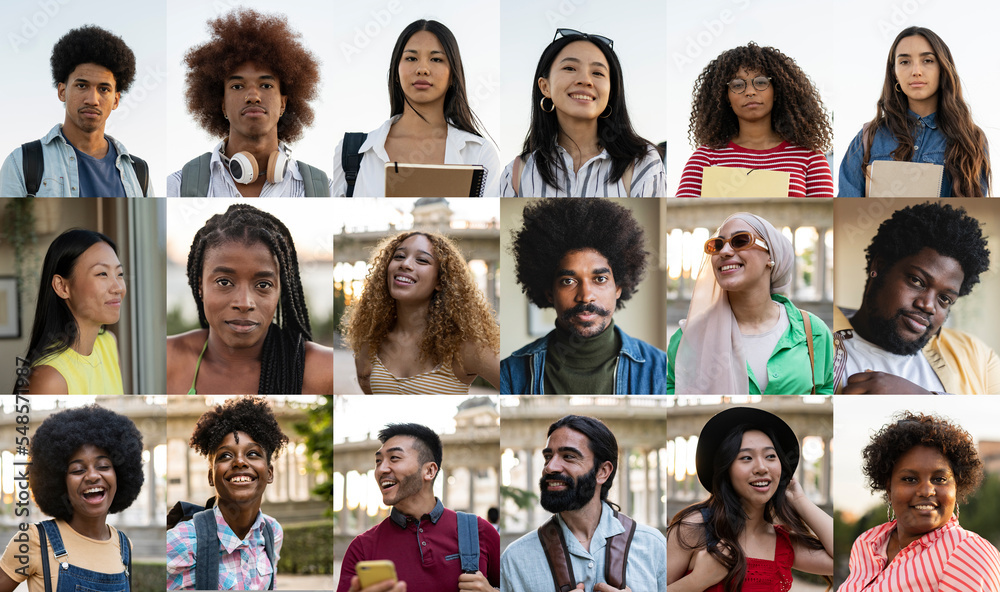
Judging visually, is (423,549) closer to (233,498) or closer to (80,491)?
(233,498)

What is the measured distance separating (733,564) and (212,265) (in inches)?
133

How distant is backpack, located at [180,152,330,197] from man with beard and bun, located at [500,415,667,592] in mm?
1929

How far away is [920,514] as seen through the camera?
16.3 ft

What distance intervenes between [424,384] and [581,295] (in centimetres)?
103

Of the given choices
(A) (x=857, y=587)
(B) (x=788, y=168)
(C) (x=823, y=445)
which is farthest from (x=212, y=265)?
(A) (x=857, y=587)

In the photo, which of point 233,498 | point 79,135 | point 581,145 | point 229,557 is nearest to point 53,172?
point 79,135

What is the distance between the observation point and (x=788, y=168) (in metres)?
5.02

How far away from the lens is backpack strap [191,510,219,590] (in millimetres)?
5031

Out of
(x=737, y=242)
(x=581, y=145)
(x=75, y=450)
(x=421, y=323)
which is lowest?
(x=75, y=450)

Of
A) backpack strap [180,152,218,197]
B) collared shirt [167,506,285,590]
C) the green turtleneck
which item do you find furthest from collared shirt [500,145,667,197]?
collared shirt [167,506,285,590]

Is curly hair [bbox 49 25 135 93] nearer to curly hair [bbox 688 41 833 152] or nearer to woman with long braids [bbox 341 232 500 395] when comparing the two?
woman with long braids [bbox 341 232 500 395]

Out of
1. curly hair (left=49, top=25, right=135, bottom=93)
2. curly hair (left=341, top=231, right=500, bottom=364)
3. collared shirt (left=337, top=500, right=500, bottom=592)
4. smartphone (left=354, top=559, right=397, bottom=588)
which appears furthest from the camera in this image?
curly hair (left=49, top=25, right=135, bottom=93)

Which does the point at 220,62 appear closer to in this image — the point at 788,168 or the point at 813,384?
the point at 788,168

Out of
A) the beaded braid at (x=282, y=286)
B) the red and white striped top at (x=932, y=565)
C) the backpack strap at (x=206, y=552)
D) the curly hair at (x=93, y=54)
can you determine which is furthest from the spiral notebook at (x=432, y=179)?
the red and white striped top at (x=932, y=565)
